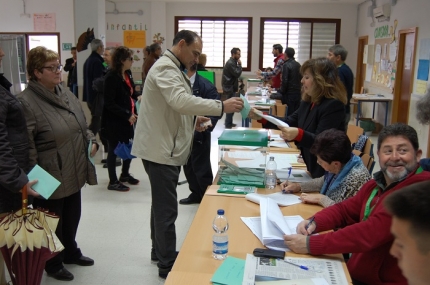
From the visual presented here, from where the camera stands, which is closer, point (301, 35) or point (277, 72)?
point (277, 72)

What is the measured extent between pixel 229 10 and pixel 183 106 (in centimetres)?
1041

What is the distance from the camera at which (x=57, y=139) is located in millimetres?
2580

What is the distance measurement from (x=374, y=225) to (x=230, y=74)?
297 inches

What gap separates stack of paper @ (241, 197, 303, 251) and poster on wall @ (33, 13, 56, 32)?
9.59m

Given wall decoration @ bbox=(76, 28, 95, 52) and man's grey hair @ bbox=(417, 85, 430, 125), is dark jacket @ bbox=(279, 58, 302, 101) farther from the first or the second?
man's grey hair @ bbox=(417, 85, 430, 125)

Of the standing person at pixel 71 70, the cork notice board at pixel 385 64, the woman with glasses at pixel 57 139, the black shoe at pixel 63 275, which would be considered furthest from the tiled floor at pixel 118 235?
the cork notice board at pixel 385 64

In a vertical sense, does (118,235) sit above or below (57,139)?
below

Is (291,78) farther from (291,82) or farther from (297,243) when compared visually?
(297,243)

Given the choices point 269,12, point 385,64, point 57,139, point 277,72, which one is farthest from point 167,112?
point 269,12

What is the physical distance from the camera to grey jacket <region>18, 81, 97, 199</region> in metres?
2.49

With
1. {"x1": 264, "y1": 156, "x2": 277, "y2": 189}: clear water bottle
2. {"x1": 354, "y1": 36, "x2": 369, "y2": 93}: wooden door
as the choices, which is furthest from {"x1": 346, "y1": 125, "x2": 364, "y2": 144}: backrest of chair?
{"x1": 354, "y1": 36, "x2": 369, "y2": 93}: wooden door

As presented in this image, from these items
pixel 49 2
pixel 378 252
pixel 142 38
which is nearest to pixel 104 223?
pixel 378 252

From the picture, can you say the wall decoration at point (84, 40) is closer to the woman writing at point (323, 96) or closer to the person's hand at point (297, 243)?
the woman writing at point (323, 96)

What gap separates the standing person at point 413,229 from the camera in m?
0.93
